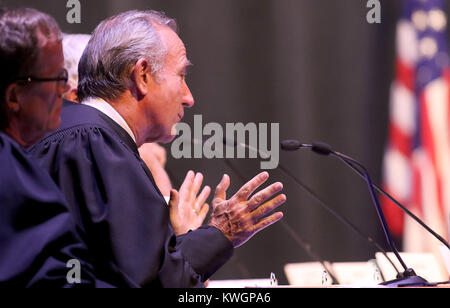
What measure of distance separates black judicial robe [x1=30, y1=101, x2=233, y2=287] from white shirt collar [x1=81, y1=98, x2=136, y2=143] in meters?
0.15

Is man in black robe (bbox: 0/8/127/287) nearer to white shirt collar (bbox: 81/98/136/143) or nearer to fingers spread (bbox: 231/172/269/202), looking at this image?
white shirt collar (bbox: 81/98/136/143)

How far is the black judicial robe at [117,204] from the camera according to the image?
177cm

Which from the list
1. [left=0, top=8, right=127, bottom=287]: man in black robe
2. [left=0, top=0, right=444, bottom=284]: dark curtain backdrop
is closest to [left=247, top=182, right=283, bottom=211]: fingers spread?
[left=0, top=8, right=127, bottom=287]: man in black robe

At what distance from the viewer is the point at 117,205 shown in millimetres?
1799

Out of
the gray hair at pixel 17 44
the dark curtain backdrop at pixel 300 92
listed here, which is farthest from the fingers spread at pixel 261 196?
the dark curtain backdrop at pixel 300 92

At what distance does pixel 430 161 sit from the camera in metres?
5.07

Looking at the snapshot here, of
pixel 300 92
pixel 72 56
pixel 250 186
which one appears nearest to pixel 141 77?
pixel 250 186

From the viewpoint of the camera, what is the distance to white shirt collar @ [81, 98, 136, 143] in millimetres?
2186

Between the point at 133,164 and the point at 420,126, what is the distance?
3.73m

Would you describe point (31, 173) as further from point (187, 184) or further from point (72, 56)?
point (72, 56)

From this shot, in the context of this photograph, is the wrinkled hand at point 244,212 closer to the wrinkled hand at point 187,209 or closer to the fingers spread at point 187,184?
the wrinkled hand at point 187,209

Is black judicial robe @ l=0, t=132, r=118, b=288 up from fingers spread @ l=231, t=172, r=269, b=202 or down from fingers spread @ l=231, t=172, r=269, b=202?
up
